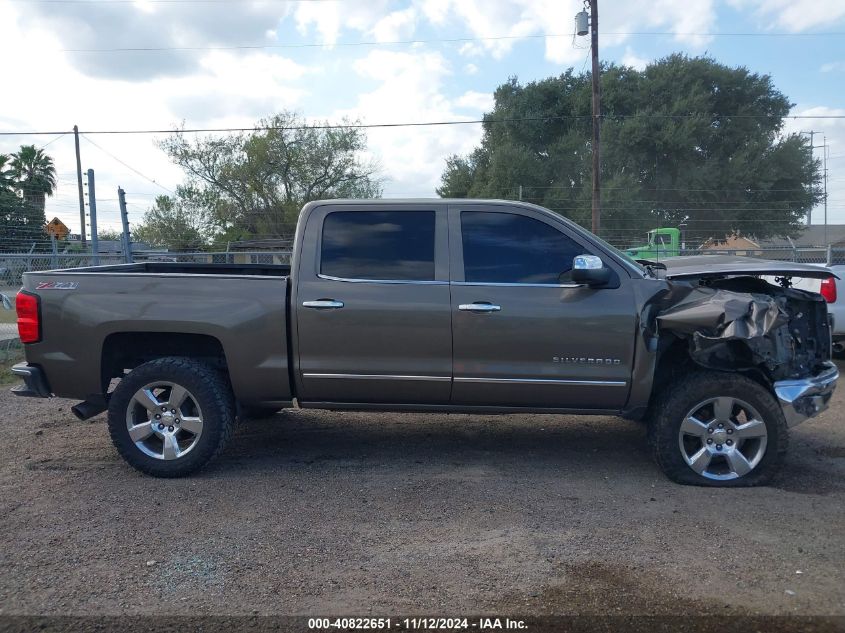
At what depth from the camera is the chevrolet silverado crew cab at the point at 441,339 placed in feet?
16.4

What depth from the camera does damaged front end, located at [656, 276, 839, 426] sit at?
474 centimetres

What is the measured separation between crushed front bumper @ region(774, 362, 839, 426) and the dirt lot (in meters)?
0.52

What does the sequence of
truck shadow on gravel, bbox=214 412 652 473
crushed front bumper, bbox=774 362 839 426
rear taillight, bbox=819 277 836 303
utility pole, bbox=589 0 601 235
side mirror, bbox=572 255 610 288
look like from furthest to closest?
1. utility pole, bbox=589 0 601 235
2. rear taillight, bbox=819 277 836 303
3. truck shadow on gravel, bbox=214 412 652 473
4. crushed front bumper, bbox=774 362 839 426
5. side mirror, bbox=572 255 610 288

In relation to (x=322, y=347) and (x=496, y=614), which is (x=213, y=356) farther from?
(x=496, y=614)

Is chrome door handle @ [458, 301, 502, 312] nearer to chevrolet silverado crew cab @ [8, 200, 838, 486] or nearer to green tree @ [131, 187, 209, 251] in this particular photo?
chevrolet silverado crew cab @ [8, 200, 838, 486]

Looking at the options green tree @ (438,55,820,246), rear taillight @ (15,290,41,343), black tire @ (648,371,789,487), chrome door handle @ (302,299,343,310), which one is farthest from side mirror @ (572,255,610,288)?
green tree @ (438,55,820,246)

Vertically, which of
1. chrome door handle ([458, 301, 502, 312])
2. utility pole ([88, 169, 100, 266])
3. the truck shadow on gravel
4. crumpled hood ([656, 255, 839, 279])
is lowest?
the truck shadow on gravel

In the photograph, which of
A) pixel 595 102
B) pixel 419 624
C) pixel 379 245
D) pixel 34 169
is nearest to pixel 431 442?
pixel 379 245

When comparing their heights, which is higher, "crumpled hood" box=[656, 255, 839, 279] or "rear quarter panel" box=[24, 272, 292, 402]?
"crumpled hood" box=[656, 255, 839, 279]

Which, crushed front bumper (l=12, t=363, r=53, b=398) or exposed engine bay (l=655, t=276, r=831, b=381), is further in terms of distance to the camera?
crushed front bumper (l=12, t=363, r=53, b=398)

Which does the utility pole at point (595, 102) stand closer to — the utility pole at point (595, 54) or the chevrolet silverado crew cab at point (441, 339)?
the utility pole at point (595, 54)

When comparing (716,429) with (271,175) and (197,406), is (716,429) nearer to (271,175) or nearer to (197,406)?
(197,406)

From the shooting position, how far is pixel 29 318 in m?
5.27

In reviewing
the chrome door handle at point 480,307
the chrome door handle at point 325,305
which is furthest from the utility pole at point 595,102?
the chrome door handle at point 325,305
